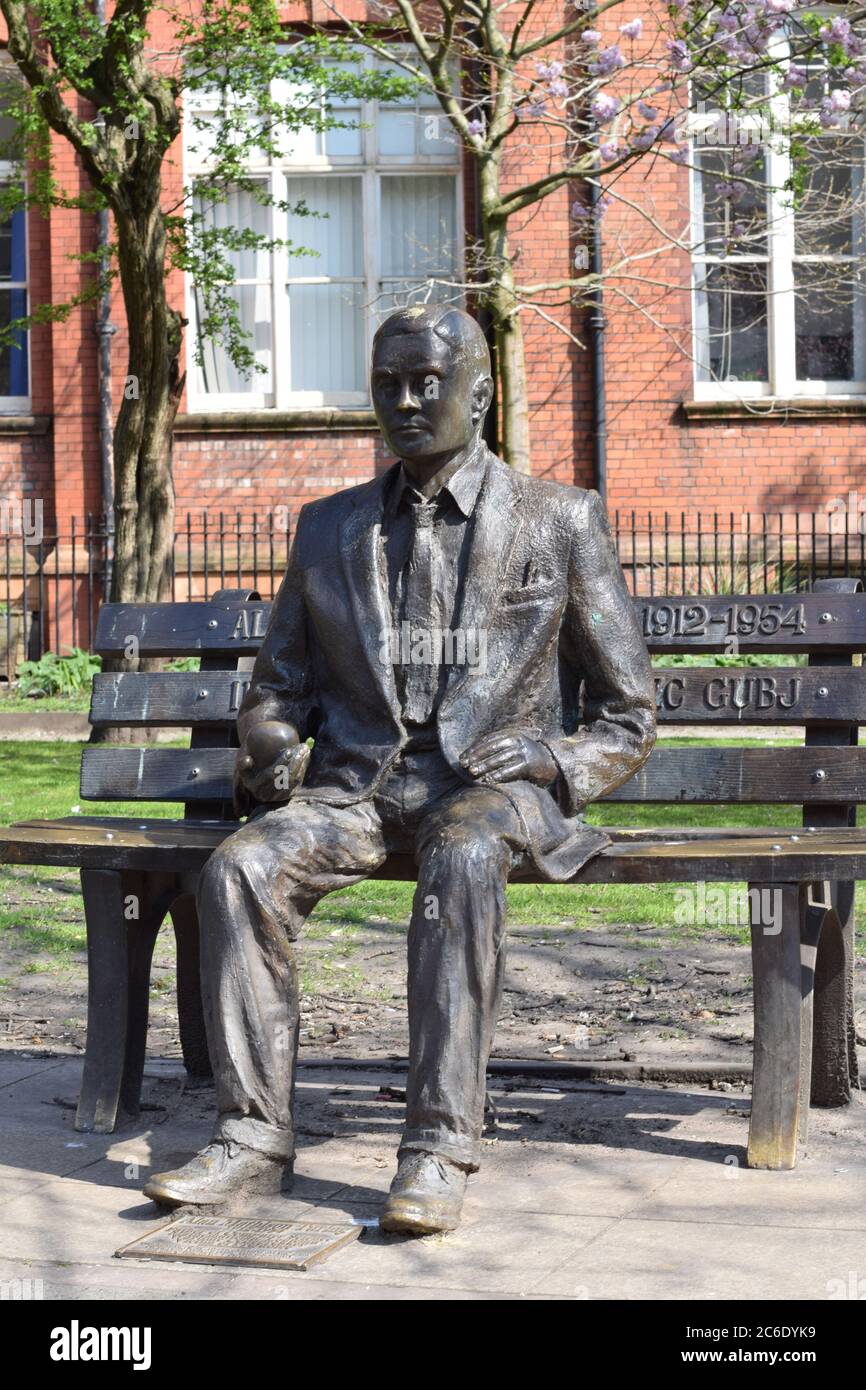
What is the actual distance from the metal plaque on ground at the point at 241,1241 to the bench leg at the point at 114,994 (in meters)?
0.97

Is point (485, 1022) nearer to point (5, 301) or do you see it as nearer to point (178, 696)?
point (178, 696)

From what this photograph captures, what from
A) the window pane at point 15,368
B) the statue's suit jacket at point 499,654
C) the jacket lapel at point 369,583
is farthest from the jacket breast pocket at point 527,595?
the window pane at point 15,368

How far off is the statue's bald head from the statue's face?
1cm

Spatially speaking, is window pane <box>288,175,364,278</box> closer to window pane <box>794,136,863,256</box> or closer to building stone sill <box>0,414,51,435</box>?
building stone sill <box>0,414,51,435</box>

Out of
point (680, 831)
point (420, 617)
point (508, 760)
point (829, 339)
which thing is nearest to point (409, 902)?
point (680, 831)

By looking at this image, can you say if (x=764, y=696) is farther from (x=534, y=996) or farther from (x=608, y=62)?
(x=608, y=62)

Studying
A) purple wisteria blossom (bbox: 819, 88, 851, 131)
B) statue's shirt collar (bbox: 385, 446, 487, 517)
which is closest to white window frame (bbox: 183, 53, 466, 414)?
purple wisteria blossom (bbox: 819, 88, 851, 131)

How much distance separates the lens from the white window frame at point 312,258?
1853 centimetres

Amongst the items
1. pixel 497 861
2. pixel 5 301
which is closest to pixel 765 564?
pixel 5 301

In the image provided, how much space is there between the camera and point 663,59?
1434 centimetres

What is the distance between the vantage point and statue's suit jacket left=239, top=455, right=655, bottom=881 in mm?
4547

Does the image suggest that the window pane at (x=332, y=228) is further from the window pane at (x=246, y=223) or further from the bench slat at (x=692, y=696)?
the bench slat at (x=692, y=696)

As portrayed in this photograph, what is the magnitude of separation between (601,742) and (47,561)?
14233 millimetres

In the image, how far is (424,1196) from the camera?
12.6 feet
